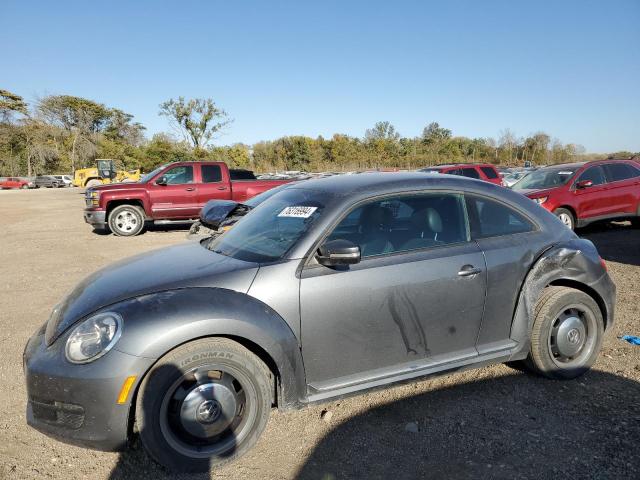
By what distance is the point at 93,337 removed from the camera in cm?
238

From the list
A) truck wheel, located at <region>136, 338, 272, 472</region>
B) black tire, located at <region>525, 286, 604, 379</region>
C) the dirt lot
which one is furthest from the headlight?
black tire, located at <region>525, 286, 604, 379</region>

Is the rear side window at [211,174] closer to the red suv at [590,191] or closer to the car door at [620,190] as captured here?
the red suv at [590,191]

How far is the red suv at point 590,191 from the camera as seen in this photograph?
9945 mm

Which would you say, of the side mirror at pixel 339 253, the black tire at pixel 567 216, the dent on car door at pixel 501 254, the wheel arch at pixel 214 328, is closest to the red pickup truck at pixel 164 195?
the black tire at pixel 567 216

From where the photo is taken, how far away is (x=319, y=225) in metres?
2.89

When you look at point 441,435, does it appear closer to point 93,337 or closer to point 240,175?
point 93,337

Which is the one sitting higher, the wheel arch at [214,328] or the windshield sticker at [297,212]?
the windshield sticker at [297,212]

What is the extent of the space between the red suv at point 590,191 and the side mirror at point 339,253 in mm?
8393

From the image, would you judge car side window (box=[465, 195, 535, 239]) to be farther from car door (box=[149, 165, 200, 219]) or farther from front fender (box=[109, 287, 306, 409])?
car door (box=[149, 165, 200, 219])

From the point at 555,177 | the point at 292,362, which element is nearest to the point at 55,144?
the point at 555,177

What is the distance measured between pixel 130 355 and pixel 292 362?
881mm

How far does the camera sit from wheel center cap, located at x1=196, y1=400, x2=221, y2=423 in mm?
2475

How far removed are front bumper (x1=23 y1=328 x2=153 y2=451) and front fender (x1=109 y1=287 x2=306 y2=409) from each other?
11 centimetres

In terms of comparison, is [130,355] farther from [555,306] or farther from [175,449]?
[555,306]
